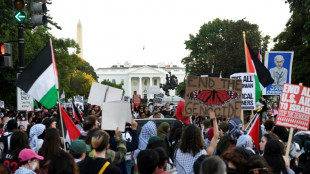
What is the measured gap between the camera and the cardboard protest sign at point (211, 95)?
7.50 m

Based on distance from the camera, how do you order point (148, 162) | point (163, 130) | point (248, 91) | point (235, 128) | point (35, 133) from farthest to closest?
1. point (248, 91)
2. point (163, 130)
3. point (235, 128)
4. point (35, 133)
5. point (148, 162)

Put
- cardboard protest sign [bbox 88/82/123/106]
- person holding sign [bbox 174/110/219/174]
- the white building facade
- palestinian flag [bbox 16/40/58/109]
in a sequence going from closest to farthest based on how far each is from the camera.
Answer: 1. person holding sign [bbox 174/110/219/174]
2. palestinian flag [bbox 16/40/58/109]
3. cardboard protest sign [bbox 88/82/123/106]
4. the white building facade

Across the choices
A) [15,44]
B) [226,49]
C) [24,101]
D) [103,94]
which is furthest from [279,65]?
[226,49]

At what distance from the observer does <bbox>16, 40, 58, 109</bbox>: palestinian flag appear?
8.86 m

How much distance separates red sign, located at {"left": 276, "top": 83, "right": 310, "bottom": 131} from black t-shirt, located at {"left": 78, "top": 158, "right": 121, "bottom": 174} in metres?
3.00

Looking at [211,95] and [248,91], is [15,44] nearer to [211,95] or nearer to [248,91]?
[248,91]

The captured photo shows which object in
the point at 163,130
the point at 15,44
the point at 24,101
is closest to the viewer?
the point at 163,130

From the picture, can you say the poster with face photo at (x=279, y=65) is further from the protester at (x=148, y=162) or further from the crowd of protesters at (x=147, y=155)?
the protester at (x=148, y=162)

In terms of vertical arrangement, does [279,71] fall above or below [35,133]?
above

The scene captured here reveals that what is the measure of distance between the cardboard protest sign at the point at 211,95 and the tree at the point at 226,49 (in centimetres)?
4451

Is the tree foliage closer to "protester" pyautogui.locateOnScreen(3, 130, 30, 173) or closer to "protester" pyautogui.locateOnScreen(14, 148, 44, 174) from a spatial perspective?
"protester" pyautogui.locateOnScreen(3, 130, 30, 173)

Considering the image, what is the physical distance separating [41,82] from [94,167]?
3535 millimetres

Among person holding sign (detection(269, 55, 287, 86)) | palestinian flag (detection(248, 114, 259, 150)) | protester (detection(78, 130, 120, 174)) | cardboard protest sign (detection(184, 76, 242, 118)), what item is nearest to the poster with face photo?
person holding sign (detection(269, 55, 287, 86))

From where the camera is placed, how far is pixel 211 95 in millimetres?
7543
